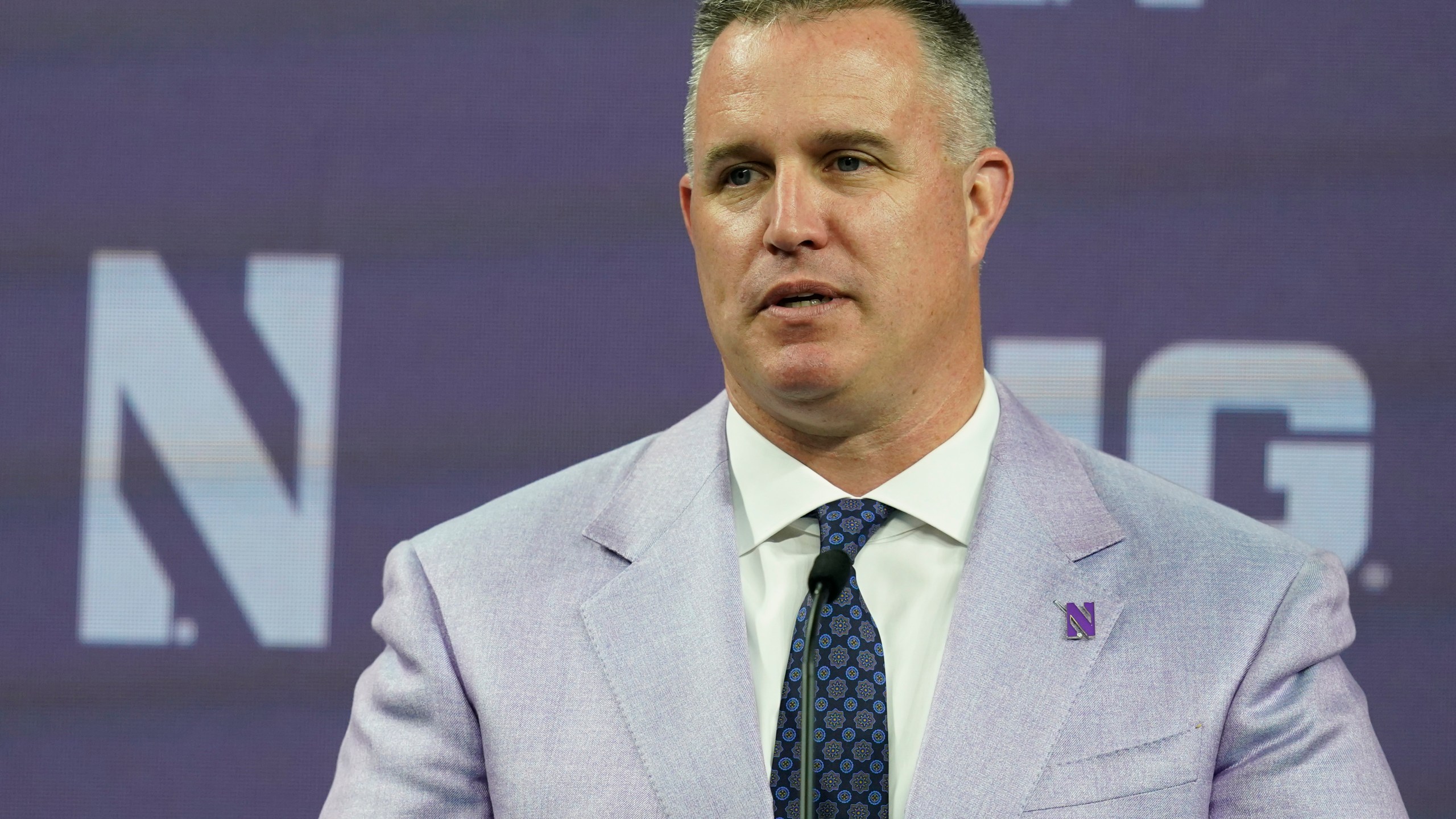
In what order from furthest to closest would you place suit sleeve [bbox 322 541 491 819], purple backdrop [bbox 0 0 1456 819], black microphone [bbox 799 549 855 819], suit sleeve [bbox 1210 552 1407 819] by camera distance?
purple backdrop [bbox 0 0 1456 819], suit sleeve [bbox 322 541 491 819], suit sleeve [bbox 1210 552 1407 819], black microphone [bbox 799 549 855 819]

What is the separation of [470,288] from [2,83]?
937mm

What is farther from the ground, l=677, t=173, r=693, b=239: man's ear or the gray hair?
the gray hair

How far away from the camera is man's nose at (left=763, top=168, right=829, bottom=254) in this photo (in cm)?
171

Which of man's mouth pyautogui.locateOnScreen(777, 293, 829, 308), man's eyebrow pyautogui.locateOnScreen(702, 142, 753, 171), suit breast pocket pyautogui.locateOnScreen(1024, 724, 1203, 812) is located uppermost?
man's eyebrow pyautogui.locateOnScreen(702, 142, 753, 171)

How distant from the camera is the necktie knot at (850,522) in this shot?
5.84 feet

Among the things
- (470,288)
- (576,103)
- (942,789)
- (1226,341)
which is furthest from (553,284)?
(942,789)

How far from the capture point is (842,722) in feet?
5.43

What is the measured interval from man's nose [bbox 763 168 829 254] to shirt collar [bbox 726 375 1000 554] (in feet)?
0.92

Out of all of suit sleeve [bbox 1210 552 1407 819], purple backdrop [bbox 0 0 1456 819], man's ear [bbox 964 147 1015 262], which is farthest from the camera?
purple backdrop [bbox 0 0 1456 819]

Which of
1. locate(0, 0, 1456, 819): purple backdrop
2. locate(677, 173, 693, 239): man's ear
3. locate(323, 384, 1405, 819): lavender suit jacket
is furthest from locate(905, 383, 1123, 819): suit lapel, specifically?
locate(0, 0, 1456, 819): purple backdrop

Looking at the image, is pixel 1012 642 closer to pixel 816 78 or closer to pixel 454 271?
pixel 816 78

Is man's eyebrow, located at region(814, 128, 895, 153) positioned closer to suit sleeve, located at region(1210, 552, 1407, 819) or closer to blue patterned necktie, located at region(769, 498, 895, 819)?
blue patterned necktie, located at region(769, 498, 895, 819)

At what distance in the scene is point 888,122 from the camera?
70.0 inches

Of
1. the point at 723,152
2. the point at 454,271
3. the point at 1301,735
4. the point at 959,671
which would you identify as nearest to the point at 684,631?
the point at 959,671
